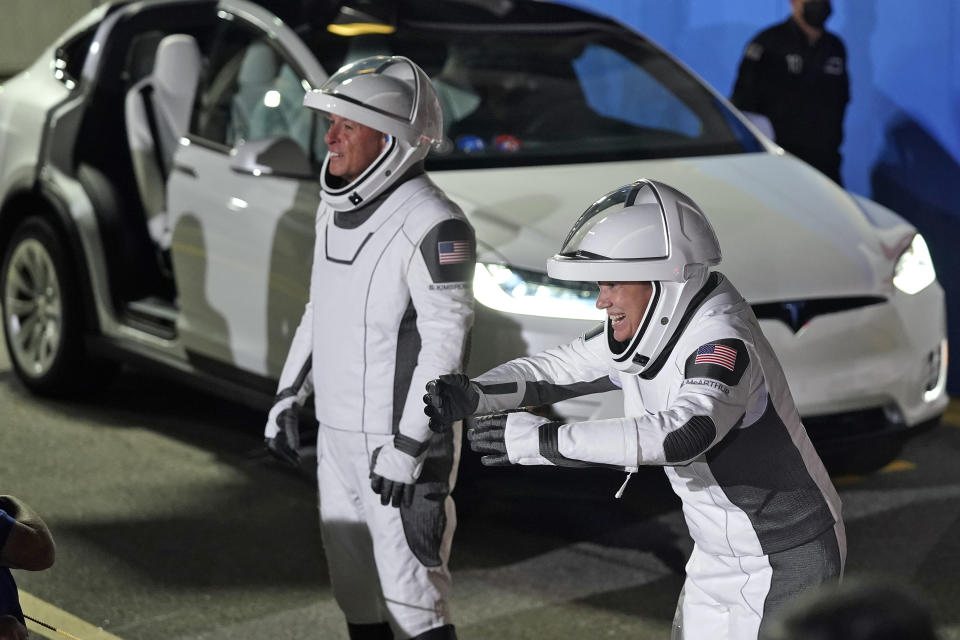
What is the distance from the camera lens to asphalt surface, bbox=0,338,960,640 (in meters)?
4.92

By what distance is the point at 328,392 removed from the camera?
407 cm

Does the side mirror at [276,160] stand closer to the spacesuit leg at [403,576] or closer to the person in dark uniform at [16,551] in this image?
the spacesuit leg at [403,576]

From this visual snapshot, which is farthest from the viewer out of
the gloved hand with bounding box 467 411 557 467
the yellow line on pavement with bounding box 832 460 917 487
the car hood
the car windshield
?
the yellow line on pavement with bounding box 832 460 917 487

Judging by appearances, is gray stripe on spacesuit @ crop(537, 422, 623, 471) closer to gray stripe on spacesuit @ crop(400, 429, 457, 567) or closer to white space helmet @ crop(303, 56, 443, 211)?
gray stripe on spacesuit @ crop(400, 429, 457, 567)

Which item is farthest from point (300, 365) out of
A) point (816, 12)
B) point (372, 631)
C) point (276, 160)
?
point (816, 12)

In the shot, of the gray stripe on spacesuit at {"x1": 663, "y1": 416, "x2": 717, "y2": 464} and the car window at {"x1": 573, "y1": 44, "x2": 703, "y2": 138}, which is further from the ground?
the gray stripe on spacesuit at {"x1": 663, "y1": 416, "x2": 717, "y2": 464}

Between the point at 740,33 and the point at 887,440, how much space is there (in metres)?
3.94

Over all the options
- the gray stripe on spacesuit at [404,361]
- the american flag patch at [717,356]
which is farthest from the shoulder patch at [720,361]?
the gray stripe on spacesuit at [404,361]

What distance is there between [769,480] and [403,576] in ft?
4.13

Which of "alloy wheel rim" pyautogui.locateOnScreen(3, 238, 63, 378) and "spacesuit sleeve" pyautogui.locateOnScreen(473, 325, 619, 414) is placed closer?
"spacesuit sleeve" pyautogui.locateOnScreen(473, 325, 619, 414)

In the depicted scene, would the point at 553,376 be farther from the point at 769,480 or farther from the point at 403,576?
the point at 403,576

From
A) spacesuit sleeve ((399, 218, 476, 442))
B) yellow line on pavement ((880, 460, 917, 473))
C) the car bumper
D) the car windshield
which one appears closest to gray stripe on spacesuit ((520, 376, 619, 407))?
spacesuit sleeve ((399, 218, 476, 442))

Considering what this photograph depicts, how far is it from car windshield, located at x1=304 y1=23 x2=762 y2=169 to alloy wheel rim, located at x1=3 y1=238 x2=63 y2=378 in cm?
192

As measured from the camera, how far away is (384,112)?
394 cm
